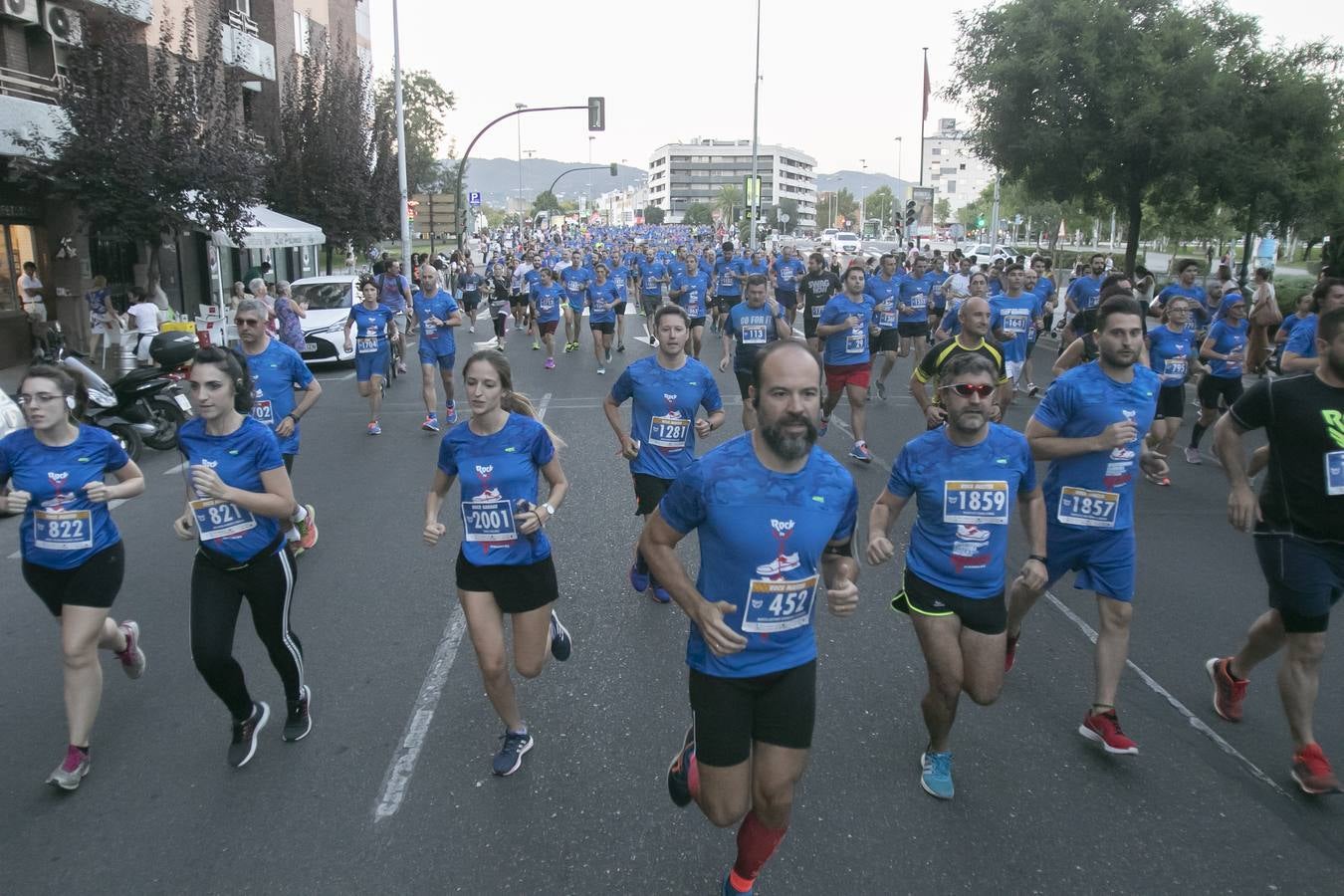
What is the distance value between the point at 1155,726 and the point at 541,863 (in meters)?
2.96

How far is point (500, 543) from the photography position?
4.27 meters

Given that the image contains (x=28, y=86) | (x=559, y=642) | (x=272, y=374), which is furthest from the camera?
(x=28, y=86)

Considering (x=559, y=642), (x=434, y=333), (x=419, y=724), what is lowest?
(x=419, y=724)

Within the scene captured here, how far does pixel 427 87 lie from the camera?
229ft

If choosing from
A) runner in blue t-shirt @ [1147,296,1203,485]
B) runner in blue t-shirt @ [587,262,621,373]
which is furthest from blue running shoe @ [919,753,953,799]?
runner in blue t-shirt @ [587,262,621,373]

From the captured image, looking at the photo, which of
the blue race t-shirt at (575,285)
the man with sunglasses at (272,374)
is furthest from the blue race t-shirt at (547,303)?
the man with sunglasses at (272,374)

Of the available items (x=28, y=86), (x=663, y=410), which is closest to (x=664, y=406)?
(x=663, y=410)

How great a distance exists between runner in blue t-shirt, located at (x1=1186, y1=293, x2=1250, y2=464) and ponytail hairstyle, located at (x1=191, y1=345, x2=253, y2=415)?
9.11 meters

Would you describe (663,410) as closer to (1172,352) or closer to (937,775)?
(937,775)

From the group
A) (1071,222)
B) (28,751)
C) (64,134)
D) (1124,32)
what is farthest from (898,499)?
(1071,222)

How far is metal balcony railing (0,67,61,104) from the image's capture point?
1864cm

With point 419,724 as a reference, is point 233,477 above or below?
above

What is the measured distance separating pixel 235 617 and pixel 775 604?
Answer: 2.59 meters

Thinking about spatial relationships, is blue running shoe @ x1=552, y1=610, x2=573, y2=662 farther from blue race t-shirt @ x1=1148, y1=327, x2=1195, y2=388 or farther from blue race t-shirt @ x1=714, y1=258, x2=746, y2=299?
blue race t-shirt @ x1=714, y1=258, x2=746, y2=299
